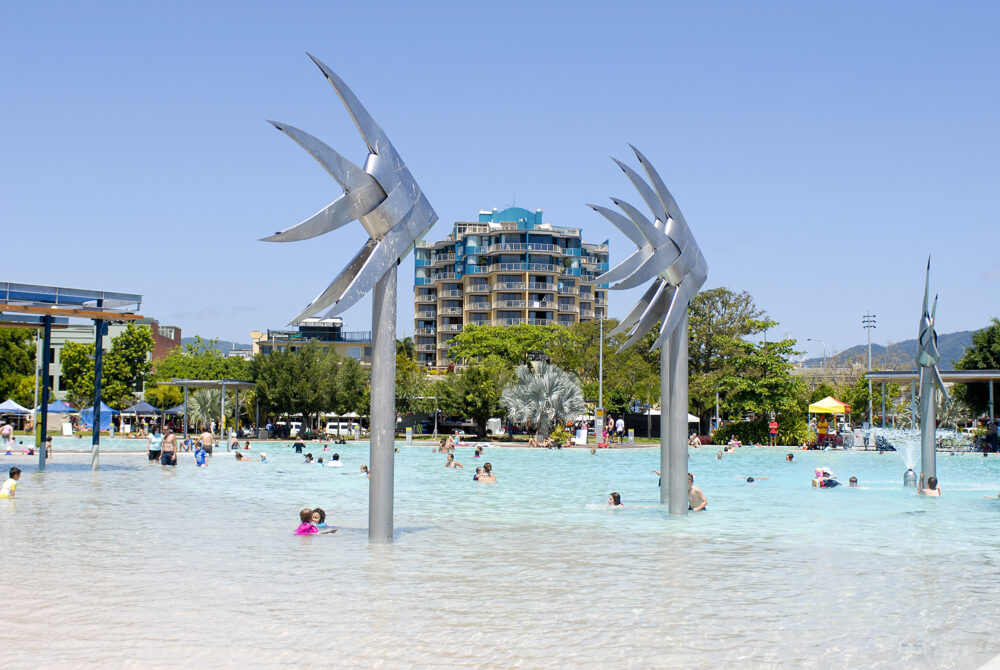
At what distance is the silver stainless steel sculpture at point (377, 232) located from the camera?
12.0 metres

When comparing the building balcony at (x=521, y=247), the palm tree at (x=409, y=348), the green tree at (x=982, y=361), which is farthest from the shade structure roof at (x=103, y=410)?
the green tree at (x=982, y=361)

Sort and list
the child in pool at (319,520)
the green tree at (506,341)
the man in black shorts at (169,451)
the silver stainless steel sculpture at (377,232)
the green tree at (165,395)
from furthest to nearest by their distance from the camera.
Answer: the green tree at (506,341) → the green tree at (165,395) → the man in black shorts at (169,451) → the child in pool at (319,520) → the silver stainless steel sculpture at (377,232)

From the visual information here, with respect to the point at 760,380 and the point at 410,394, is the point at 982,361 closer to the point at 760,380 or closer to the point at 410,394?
the point at 760,380

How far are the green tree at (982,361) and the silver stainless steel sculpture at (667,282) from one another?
53184mm

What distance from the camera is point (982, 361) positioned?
63188mm

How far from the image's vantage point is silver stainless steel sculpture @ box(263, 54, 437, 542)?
1198cm

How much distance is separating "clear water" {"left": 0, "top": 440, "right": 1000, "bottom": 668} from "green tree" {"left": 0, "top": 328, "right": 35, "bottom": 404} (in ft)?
202

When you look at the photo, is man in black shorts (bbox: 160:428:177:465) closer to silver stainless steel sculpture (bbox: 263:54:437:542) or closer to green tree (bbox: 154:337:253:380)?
silver stainless steel sculpture (bbox: 263:54:437:542)

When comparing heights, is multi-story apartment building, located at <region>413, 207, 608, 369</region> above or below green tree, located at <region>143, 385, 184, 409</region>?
above

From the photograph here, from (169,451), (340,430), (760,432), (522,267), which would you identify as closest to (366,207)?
(169,451)

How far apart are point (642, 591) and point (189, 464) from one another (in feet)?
89.2

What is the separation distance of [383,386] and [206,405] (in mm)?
52254

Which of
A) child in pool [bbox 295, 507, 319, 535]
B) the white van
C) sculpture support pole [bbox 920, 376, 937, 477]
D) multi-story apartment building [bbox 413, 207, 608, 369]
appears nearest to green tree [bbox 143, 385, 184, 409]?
the white van

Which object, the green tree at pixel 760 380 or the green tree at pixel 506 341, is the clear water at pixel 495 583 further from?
the green tree at pixel 506 341
